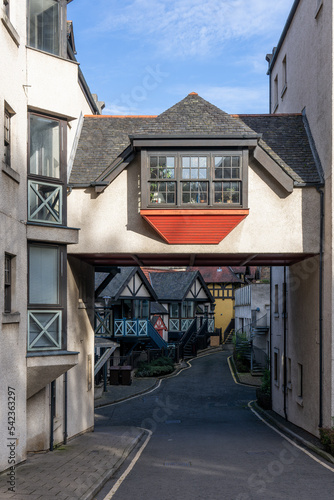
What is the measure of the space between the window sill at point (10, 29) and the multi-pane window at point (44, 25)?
114 centimetres

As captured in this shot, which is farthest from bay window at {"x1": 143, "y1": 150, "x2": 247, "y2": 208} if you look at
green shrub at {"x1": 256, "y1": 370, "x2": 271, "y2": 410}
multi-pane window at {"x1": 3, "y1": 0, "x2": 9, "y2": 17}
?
green shrub at {"x1": 256, "y1": 370, "x2": 271, "y2": 410}

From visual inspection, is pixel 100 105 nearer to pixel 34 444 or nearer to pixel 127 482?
pixel 34 444

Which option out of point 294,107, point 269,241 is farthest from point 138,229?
point 294,107

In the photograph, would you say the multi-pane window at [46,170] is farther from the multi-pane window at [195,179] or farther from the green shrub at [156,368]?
the green shrub at [156,368]

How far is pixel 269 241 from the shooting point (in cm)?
1680

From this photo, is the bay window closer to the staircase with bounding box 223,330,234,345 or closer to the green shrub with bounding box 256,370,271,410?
the green shrub with bounding box 256,370,271,410

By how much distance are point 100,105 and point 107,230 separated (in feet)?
46.7

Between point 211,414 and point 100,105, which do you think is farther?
point 100,105

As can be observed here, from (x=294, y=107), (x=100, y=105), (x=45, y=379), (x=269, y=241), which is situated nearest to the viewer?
(x=45, y=379)

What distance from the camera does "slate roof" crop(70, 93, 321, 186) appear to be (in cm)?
1683

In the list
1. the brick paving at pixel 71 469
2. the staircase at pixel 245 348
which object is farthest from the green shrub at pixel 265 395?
the staircase at pixel 245 348

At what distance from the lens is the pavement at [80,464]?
424 inches

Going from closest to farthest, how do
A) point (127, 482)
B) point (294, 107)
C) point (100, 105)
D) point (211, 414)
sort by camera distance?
point (127, 482), point (294, 107), point (211, 414), point (100, 105)

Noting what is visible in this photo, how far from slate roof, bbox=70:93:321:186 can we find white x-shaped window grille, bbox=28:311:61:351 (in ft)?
14.0
